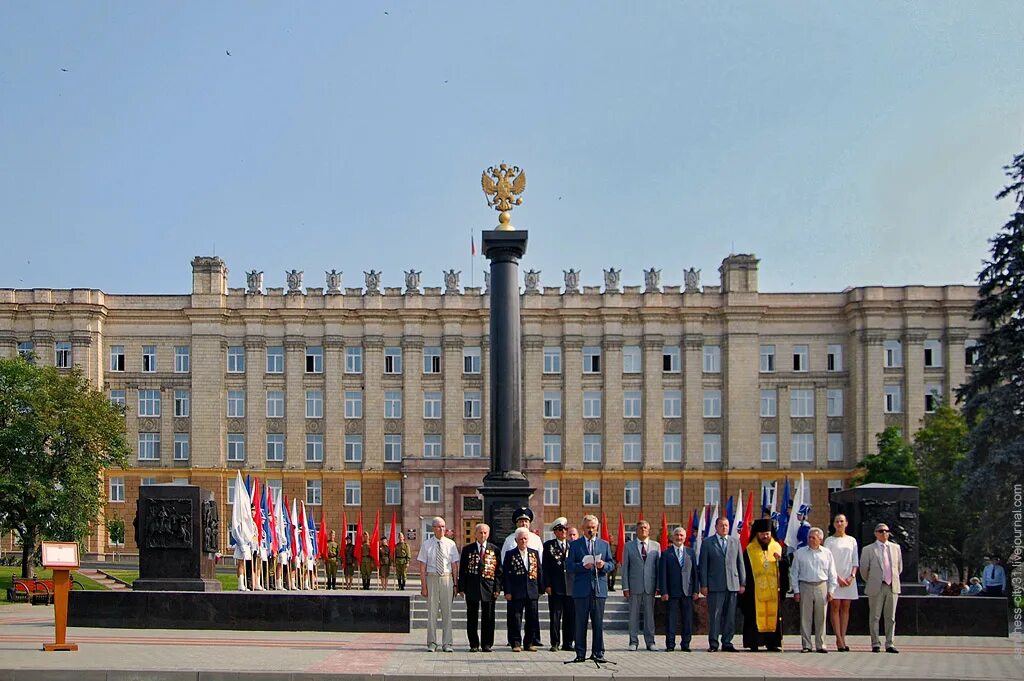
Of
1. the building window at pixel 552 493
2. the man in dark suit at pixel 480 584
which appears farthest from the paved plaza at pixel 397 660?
the building window at pixel 552 493

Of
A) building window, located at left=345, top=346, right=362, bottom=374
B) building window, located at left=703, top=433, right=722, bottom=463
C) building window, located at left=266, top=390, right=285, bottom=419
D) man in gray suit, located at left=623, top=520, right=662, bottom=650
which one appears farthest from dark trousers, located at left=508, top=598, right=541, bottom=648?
building window, located at left=266, top=390, right=285, bottom=419

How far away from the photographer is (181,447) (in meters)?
79.1

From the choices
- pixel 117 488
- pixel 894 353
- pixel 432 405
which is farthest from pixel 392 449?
pixel 894 353

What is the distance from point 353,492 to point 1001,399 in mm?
45555

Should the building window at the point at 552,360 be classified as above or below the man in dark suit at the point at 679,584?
above

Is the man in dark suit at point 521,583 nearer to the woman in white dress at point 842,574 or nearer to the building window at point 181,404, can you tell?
the woman in white dress at point 842,574

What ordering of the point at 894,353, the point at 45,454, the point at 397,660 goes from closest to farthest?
the point at 397,660
the point at 45,454
the point at 894,353

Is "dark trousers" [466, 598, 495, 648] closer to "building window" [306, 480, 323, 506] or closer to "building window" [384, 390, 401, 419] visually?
"building window" [306, 480, 323, 506]

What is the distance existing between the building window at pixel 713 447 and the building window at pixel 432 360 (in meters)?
15.2

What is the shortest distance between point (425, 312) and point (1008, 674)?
64.0 m

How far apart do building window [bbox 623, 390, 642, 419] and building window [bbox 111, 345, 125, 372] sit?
2758 cm

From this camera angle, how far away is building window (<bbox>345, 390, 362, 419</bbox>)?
262 feet

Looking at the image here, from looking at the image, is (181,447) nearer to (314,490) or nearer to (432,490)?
(314,490)

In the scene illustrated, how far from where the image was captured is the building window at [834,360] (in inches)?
3130
